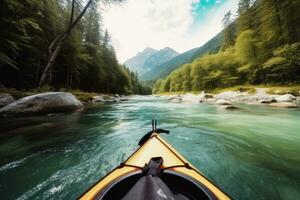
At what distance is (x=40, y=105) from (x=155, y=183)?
1031 cm

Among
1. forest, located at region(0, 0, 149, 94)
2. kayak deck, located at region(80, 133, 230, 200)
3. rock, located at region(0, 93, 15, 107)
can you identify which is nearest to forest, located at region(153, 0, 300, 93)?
forest, located at region(0, 0, 149, 94)

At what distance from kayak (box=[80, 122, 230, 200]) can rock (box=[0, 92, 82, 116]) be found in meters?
9.38

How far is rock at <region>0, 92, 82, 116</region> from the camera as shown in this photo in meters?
8.70

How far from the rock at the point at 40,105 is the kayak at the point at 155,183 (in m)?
9.38

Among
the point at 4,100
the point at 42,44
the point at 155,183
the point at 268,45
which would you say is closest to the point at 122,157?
the point at 155,183

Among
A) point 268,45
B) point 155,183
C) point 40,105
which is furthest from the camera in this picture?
point 268,45

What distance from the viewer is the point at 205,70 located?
140 ft

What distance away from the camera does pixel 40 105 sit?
31.4 feet

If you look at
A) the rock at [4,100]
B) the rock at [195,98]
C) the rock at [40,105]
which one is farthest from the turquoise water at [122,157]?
the rock at [195,98]

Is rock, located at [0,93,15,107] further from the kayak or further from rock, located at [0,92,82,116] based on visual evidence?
the kayak

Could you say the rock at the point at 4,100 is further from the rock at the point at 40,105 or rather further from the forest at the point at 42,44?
the forest at the point at 42,44

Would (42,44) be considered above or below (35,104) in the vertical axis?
above

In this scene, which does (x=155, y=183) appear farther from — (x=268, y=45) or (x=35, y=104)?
(x=268, y=45)

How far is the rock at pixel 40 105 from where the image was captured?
8703 mm
